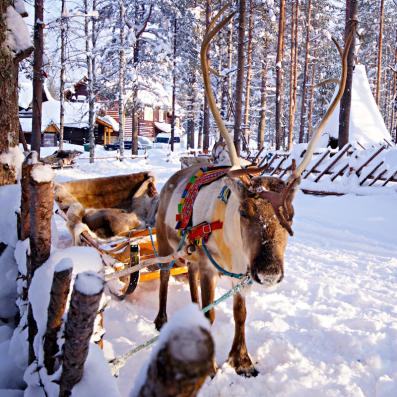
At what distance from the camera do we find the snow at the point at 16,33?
3.64 metres

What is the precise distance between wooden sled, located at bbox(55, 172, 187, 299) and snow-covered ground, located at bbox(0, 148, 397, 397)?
0.44m

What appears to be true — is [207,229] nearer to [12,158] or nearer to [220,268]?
[220,268]

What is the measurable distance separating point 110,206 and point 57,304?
4873mm

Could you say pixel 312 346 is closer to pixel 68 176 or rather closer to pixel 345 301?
pixel 345 301

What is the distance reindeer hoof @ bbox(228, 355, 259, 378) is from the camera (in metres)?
3.19

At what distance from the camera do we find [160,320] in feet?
13.5

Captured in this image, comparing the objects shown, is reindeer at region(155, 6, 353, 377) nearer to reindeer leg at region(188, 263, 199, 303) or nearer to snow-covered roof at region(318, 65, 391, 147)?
reindeer leg at region(188, 263, 199, 303)

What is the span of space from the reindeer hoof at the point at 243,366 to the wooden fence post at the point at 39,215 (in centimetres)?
175

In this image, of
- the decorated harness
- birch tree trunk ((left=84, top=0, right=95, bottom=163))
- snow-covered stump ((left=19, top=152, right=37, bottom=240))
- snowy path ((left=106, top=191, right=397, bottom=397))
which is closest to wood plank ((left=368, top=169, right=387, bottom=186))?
snowy path ((left=106, top=191, right=397, bottom=397))

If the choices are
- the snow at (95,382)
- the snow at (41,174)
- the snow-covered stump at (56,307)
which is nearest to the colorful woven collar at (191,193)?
the snow at (41,174)

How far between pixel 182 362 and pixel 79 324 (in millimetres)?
678

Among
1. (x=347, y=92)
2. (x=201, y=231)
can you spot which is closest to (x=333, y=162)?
(x=347, y=92)

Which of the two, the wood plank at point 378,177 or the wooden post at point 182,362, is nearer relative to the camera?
the wooden post at point 182,362

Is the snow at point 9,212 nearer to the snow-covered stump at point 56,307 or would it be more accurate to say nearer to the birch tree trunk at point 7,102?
the birch tree trunk at point 7,102
